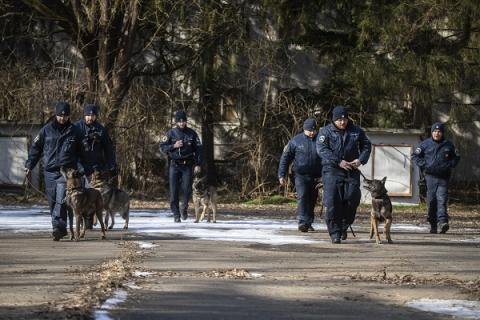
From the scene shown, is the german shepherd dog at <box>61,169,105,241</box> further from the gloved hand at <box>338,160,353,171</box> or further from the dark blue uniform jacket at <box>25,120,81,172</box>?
the gloved hand at <box>338,160,353,171</box>

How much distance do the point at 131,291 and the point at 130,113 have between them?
21275 mm

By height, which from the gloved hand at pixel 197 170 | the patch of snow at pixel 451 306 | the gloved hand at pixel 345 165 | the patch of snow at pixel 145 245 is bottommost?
the patch of snow at pixel 451 306

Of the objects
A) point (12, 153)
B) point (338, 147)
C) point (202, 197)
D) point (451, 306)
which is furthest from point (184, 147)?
point (451, 306)

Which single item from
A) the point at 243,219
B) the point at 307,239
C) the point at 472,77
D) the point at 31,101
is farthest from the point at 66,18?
the point at 307,239

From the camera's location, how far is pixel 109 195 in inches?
752

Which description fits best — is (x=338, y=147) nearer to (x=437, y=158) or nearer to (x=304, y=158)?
(x=304, y=158)

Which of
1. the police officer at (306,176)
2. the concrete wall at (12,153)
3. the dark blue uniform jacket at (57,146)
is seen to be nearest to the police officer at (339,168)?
the police officer at (306,176)

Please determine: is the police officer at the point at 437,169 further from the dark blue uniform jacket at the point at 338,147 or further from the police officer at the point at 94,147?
the police officer at the point at 94,147

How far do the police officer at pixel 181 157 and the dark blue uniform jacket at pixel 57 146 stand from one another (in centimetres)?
451

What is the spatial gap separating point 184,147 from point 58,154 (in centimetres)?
488

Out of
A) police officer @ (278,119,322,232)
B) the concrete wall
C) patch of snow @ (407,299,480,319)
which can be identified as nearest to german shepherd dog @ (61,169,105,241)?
police officer @ (278,119,322,232)

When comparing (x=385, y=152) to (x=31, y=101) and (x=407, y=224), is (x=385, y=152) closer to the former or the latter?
(x=407, y=224)

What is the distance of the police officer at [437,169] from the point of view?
2028 centimetres

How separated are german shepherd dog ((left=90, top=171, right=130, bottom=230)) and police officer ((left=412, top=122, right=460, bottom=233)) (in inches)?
222
